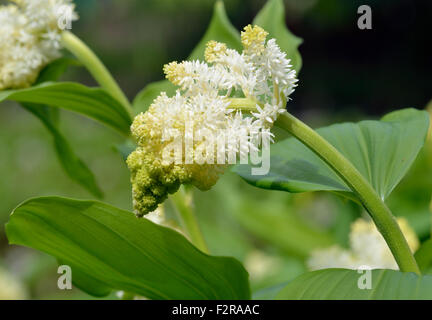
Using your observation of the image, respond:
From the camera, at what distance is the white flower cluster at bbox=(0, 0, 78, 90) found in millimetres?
646

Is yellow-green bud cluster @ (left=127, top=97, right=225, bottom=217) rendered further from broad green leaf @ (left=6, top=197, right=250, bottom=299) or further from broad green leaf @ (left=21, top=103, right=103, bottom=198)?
broad green leaf @ (left=21, top=103, right=103, bottom=198)

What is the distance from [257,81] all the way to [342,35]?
3.86m

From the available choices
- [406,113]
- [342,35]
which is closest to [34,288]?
[406,113]

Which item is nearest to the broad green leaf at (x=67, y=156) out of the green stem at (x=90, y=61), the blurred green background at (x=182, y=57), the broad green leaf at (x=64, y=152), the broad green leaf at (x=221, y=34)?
the broad green leaf at (x=64, y=152)

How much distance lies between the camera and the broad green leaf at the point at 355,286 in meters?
0.39

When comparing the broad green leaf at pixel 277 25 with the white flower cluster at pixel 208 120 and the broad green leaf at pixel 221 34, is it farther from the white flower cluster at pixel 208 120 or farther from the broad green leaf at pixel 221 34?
the white flower cluster at pixel 208 120

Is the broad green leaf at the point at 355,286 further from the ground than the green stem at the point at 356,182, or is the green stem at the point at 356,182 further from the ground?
the green stem at the point at 356,182

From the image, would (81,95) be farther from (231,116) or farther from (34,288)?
(34,288)

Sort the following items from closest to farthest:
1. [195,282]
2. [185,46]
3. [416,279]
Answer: [416,279] → [195,282] → [185,46]

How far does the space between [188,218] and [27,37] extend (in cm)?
31

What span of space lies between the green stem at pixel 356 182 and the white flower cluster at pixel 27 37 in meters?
0.39

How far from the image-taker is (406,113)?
58 centimetres

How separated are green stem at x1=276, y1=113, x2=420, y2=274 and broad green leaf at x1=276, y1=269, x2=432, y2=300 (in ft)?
0.08

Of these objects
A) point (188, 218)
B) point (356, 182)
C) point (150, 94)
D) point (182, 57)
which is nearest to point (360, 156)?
point (356, 182)
